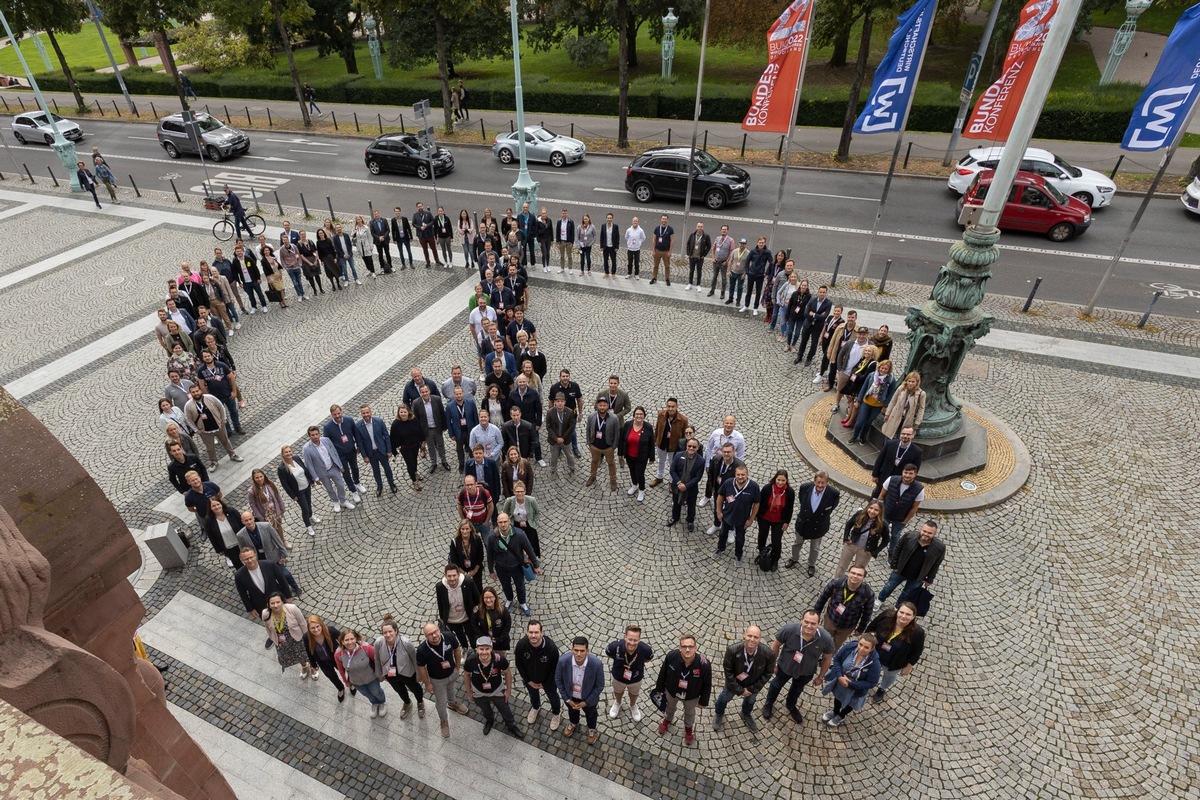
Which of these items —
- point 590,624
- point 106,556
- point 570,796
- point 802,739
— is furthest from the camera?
point 590,624

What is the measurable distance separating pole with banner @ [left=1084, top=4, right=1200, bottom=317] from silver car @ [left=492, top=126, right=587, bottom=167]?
19155 millimetres

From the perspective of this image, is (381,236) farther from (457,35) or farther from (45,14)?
(45,14)

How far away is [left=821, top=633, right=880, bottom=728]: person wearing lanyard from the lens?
20.2ft

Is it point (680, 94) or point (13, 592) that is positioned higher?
point (13, 592)

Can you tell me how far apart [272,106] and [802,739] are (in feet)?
154

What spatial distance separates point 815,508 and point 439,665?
4.65 m

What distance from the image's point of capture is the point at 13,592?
77.3 inches

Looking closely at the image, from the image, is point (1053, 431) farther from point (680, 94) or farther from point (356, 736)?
point (680, 94)

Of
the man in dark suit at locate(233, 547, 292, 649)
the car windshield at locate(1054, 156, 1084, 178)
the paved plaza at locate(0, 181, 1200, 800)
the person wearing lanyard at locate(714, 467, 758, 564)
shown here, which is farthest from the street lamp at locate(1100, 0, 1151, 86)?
the man in dark suit at locate(233, 547, 292, 649)

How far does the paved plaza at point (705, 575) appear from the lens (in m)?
6.55

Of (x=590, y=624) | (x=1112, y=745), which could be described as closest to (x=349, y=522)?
(x=590, y=624)

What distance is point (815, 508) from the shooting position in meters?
7.94

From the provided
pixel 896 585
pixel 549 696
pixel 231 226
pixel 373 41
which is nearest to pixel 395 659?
pixel 549 696

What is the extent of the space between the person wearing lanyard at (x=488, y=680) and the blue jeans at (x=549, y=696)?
0.82 feet
